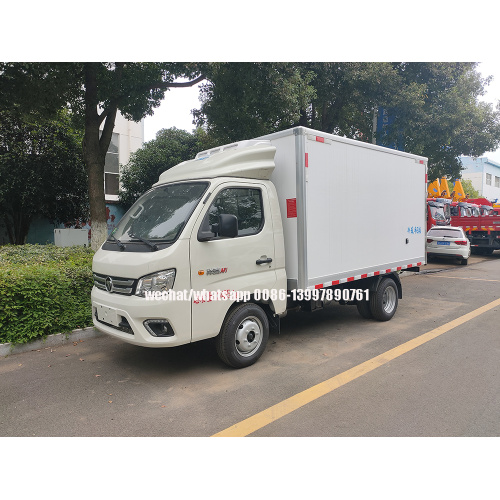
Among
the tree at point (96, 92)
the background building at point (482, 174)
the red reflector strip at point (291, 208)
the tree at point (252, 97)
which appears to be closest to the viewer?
the red reflector strip at point (291, 208)

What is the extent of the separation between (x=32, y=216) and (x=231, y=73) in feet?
26.0

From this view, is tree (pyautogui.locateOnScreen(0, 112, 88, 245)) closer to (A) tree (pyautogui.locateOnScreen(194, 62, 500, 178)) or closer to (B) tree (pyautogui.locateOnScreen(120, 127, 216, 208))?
(B) tree (pyautogui.locateOnScreen(120, 127, 216, 208))

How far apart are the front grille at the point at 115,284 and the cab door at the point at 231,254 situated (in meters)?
0.65

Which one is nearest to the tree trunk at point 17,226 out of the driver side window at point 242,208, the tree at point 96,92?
the tree at point 96,92

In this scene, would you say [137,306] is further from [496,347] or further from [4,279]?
[496,347]

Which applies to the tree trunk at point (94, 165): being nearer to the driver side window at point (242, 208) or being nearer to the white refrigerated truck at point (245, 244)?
the white refrigerated truck at point (245, 244)

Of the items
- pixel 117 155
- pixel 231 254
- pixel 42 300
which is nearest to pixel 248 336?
pixel 231 254

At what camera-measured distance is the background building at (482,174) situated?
1750 inches

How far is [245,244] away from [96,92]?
6476 mm

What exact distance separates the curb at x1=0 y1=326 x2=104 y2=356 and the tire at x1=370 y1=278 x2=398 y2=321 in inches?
173

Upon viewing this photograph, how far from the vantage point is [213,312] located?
427cm

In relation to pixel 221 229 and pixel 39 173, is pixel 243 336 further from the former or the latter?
pixel 39 173

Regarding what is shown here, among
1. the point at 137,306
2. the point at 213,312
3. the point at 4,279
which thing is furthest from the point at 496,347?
the point at 4,279

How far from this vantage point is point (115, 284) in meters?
4.31
